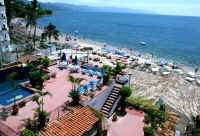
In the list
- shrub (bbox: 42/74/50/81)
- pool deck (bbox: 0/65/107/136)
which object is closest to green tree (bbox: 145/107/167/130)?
pool deck (bbox: 0/65/107/136)

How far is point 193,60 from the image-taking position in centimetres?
4409

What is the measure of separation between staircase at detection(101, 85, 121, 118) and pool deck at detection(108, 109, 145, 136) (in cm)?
84

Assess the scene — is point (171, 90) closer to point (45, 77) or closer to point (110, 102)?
point (110, 102)

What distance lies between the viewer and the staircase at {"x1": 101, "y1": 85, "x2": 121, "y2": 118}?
1327cm

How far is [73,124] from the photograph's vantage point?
8.99m

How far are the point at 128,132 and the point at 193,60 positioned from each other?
41158 mm

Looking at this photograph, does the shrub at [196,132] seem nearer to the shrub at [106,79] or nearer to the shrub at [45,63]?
the shrub at [106,79]

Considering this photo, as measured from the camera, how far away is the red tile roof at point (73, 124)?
8438 millimetres

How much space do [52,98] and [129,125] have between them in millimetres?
6441

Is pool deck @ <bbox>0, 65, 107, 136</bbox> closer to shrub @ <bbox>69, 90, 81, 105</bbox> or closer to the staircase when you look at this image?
shrub @ <bbox>69, 90, 81, 105</bbox>

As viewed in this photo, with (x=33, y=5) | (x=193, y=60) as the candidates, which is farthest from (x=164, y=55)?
(x=33, y=5)

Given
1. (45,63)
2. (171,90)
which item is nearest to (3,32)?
(45,63)

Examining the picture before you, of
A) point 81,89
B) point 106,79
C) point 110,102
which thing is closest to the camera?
point 81,89

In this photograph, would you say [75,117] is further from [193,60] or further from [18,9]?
[193,60]
